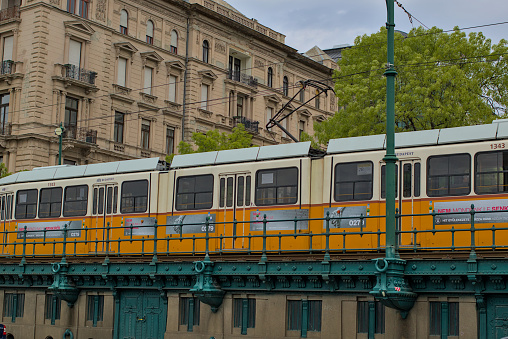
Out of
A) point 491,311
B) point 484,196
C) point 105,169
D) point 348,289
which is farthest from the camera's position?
point 105,169

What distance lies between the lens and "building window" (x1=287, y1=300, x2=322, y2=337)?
2122 centimetres

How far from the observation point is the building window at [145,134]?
60188 mm

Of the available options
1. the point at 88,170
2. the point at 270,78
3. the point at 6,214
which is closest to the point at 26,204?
the point at 6,214

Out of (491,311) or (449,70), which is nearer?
(491,311)

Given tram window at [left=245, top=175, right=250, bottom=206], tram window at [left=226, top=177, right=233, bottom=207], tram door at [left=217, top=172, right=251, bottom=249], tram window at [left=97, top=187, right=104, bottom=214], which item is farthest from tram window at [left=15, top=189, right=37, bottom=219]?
tram window at [left=245, top=175, right=250, bottom=206]

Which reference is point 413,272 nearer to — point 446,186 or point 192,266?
point 446,186

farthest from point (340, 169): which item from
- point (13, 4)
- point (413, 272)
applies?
point (13, 4)

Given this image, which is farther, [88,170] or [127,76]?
[127,76]

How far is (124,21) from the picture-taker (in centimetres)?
5925

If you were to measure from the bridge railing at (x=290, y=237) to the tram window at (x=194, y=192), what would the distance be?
757 mm

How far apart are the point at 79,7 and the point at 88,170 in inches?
1071

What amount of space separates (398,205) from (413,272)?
5140 mm

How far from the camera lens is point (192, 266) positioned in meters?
23.1

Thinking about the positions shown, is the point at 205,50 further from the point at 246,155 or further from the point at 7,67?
the point at 246,155
